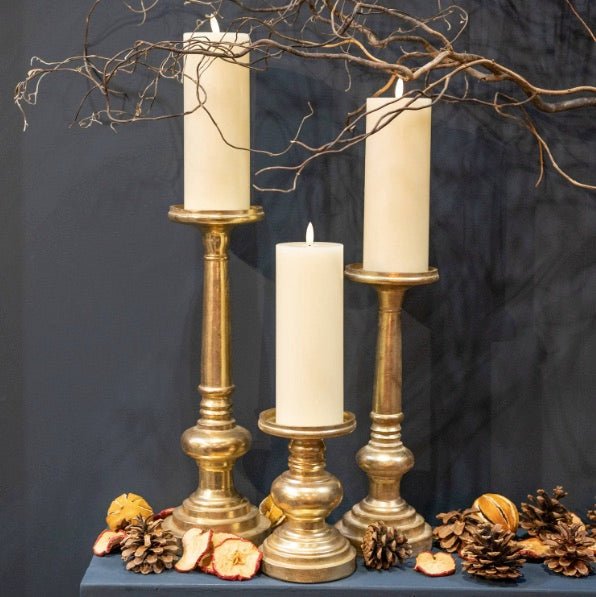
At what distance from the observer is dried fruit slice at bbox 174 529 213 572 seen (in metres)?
0.95

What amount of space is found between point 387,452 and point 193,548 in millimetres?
209

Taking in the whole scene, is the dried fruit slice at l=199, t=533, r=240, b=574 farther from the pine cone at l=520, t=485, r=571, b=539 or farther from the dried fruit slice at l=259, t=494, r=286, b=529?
the pine cone at l=520, t=485, r=571, b=539

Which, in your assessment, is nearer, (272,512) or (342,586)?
(342,586)

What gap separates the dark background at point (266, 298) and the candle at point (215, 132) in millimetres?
104

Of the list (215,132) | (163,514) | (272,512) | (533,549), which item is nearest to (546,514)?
(533,549)

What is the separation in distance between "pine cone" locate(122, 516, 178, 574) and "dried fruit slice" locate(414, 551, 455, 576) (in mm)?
231

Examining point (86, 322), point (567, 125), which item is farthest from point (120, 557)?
point (567, 125)

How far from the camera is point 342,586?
925 millimetres

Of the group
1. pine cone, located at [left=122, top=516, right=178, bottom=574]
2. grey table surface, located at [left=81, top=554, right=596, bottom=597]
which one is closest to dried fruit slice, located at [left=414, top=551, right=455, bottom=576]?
grey table surface, located at [left=81, top=554, right=596, bottom=597]

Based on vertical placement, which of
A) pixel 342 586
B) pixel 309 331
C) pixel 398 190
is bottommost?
pixel 342 586

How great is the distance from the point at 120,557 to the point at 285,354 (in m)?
0.26

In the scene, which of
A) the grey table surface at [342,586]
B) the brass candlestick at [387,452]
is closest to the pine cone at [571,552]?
the grey table surface at [342,586]

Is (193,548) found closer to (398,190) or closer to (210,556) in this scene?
(210,556)

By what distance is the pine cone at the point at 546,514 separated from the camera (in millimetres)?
1023
